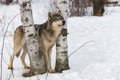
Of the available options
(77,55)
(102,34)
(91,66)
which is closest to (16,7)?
(102,34)

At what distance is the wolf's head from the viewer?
21.6 ft

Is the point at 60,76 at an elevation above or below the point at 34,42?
below

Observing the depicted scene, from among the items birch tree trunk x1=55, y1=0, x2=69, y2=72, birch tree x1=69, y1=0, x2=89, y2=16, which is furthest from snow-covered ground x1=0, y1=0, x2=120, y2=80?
birch tree x1=69, y1=0, x2=89, y2=16

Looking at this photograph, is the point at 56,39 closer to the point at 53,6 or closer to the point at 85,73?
the point at 85,73

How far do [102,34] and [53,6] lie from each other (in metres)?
4.25

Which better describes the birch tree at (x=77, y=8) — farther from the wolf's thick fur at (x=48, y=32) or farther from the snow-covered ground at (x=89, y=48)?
the wolf's thick fur at (x=48, y=32)

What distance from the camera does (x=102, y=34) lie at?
11.1 meters

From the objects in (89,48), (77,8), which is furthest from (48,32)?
(77,8)

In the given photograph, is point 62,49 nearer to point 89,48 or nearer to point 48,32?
point 48,32

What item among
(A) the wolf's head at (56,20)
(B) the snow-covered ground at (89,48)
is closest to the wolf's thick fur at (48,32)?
(A) the wolf's head at (56,20)

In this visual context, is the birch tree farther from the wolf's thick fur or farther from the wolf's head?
the wolf's head

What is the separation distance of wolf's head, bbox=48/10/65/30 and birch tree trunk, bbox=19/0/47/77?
1.32 feet

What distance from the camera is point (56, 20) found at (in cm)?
663

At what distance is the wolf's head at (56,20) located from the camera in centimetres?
657
